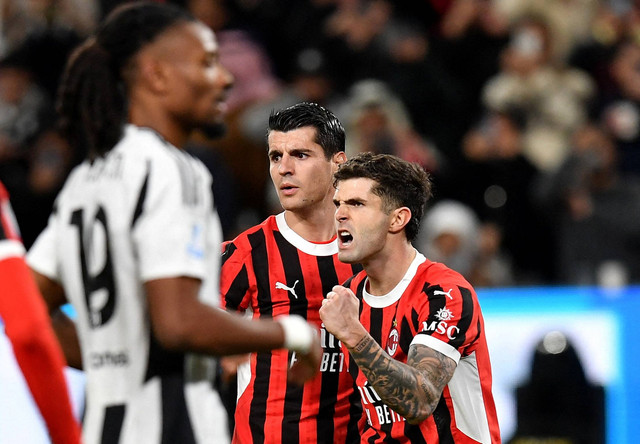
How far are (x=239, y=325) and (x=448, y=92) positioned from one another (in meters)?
6.70

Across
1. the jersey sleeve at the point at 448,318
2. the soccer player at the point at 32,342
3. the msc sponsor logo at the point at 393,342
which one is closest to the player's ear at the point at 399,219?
the jersey sleeve at the point at 448,318

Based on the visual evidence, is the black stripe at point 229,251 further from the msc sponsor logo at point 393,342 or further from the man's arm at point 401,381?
the man's arm at point 401,381

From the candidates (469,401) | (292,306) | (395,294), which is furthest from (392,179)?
(469,401)

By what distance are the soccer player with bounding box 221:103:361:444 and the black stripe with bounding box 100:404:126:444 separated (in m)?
1.74

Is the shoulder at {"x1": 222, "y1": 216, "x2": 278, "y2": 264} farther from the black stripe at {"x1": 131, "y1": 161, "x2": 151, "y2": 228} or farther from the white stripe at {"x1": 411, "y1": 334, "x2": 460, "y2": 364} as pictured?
the black stripe at {"x1": 131, "y1": 161, "x2": 151, "y2": 228}

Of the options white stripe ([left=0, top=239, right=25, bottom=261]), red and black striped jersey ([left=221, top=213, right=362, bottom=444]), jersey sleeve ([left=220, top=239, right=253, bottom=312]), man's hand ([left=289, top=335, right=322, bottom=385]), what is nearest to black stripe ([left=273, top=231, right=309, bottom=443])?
red and black striped jersey ([left=221, top=213, right=362, bottom=444])

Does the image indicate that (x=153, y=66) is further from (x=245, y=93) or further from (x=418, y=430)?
(x=245, y=93)

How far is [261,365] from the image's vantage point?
180 inches

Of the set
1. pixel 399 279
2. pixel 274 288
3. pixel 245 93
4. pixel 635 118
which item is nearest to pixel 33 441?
pixel 274 288

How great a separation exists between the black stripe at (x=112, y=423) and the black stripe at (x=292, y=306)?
170cm

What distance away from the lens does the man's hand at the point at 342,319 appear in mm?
3684

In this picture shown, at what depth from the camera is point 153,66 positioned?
9.37 ft

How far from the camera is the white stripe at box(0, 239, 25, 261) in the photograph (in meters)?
2.61

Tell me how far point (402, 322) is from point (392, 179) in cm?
61
